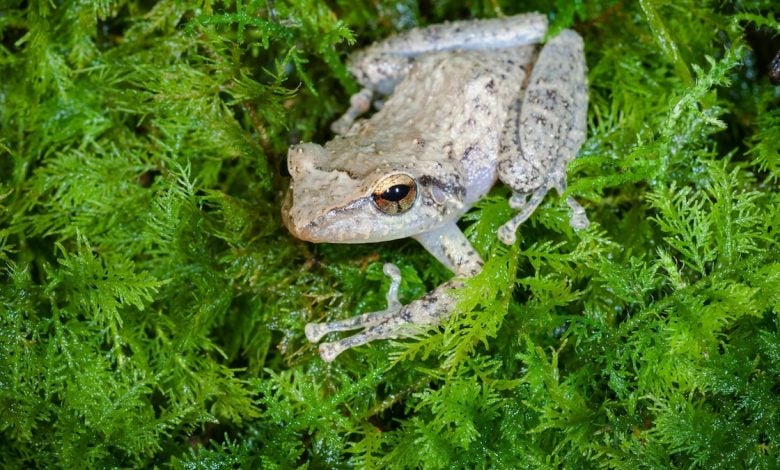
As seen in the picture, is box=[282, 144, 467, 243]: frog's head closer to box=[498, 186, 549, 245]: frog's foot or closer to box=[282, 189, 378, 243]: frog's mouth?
box=[282, 189, 378, 243]: frog's mouth

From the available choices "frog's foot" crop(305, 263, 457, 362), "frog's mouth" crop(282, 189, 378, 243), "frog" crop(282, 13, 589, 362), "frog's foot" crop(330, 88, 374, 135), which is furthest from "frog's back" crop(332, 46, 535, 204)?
"frog's foot" crop(305, 263, 457, 362)

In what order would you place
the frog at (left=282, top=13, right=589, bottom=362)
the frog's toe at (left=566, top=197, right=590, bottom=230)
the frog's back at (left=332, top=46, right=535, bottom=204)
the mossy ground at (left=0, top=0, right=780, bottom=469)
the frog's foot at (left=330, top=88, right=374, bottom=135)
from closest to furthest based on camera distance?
the mossy ground at (left=0, top=0, right=780, bottom=469) → the frog at (left=282, top=13, right=589, bottom=362) → the frog's toe at (left=566, top=197, right=590, bottom=230) → the frog's back at (left=332, top=46, right=535, bottom=204) → the frog's foot at (left=330, top=88, right=374, bottom=135)

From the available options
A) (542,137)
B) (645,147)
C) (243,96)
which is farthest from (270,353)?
(645,147)

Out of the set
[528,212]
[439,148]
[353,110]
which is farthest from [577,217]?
[353,110]

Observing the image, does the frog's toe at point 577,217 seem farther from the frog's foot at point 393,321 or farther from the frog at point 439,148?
the frog's foot at point 393,321

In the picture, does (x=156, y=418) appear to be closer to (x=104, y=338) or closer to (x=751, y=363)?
(x=104, y=338)

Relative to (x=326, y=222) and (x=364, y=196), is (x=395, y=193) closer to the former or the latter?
(x=364, y=196)

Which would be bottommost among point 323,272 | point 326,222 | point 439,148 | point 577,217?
point 577,217

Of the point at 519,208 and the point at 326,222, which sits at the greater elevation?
the point at 326,222
